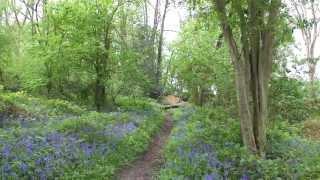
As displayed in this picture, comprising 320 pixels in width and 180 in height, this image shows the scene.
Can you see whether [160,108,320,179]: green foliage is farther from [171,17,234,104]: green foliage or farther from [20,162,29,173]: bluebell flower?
[171,17,234,104]: green foliage

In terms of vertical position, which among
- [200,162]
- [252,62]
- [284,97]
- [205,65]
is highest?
[252,62]

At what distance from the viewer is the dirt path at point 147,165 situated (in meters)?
10.8

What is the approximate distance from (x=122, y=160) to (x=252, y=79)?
3.94 metres

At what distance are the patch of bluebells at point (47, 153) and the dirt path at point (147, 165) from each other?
74cm

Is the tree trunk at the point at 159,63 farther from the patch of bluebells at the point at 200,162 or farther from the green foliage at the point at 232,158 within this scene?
the patch of bluebells at the point at 200,162

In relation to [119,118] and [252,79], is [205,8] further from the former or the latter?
[119,118]

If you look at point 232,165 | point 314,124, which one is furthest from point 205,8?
point 314,124

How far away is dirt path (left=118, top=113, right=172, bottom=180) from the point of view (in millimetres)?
10828

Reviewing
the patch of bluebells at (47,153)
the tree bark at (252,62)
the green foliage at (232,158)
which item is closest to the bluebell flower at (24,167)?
the patch of bluebells at (47,153)

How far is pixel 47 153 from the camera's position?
388 inches

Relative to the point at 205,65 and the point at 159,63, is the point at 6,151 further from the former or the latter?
the point at 159,63

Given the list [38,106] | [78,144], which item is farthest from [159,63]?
[78,144]

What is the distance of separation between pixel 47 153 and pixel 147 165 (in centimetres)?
312

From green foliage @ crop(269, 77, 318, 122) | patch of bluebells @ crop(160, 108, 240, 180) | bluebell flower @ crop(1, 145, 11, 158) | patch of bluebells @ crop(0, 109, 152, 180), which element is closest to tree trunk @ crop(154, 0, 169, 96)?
green foliage @ crop(269, 77, 318, 122)
